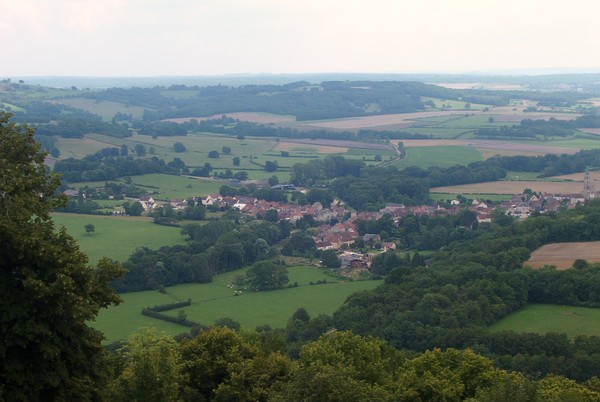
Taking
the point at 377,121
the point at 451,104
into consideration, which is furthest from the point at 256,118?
the point at 451,104

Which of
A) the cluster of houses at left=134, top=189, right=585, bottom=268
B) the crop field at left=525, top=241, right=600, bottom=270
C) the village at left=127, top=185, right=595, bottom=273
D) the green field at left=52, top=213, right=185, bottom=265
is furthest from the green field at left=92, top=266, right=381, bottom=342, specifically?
the cluster of houses at left=134, top=189, right=585, bottom=268

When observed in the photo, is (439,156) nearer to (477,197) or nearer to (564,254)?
(477,197)

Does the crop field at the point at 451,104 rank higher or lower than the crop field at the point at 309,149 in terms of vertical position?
higher

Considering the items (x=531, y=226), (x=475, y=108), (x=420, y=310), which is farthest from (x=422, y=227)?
(x=475, y=108)

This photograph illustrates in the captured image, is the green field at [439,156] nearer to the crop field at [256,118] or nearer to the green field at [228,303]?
the crop field at [256,118]

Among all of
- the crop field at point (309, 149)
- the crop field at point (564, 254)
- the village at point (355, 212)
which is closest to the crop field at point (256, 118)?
the crop field at point (309, 149)
